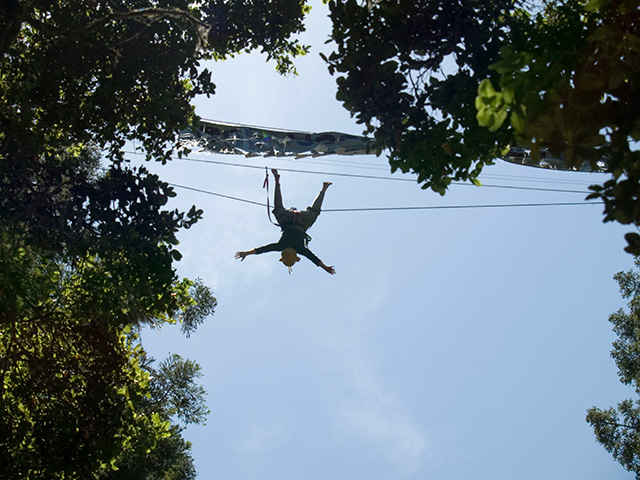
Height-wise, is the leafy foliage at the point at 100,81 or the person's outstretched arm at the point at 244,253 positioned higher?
the leafy foliage at the point at 100,81

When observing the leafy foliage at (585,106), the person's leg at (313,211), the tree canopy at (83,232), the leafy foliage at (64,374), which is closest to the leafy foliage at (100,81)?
the tree canopy at (83,232)

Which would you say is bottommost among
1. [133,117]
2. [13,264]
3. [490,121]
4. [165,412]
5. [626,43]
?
[490,121]

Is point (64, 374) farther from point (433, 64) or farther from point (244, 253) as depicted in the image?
point (433, 64)

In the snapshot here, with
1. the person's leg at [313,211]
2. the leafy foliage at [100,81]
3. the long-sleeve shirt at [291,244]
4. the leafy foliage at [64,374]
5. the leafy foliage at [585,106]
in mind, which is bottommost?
the leafy foliage at [585,106]

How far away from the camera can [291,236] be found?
9820 millimetres

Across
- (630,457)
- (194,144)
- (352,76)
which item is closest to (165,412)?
(194,144)

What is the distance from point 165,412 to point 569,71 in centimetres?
895

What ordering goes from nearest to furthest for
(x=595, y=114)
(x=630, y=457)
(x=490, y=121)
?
(x=490, y=121) → (x=595, y=114) → (x=630, y=457)

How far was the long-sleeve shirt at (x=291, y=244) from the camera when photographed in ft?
32.1

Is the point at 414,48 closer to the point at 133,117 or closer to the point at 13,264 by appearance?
the point at 133,117

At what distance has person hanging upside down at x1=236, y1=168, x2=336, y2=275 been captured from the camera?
9.72 meters

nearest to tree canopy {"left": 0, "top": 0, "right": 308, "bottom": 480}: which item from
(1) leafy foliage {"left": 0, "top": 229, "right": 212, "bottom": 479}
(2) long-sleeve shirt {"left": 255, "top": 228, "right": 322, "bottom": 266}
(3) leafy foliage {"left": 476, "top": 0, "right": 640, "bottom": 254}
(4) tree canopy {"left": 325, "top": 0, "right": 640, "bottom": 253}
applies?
(1) leafy foliage {"left": 0, "top": 229, "right": 212, "bottom": 479}

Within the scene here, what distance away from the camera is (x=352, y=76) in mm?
6441

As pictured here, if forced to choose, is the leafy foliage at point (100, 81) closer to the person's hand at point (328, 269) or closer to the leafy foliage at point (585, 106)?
the person's hand at point (328, 269)
